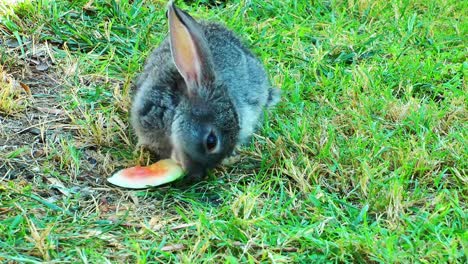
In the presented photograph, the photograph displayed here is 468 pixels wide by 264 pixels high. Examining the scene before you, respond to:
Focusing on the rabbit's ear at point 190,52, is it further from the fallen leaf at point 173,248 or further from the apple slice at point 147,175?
the fallen leaf at point 173,248

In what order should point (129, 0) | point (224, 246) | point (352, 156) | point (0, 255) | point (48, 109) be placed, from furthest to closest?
point (129, 0) < point (48, 109) < point (352, 156) < point (224, 246) < point (0, 255)

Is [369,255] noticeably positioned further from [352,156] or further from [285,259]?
[352,156]

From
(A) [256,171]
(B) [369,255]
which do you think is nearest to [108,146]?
(A) [256,171]

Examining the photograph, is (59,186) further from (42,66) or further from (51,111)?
(42,66)

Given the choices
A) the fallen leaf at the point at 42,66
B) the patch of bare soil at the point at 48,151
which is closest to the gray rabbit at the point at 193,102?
the patch of bare soil at the point at 48,151

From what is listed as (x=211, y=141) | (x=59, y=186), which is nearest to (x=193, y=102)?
(x=211, y=141)
